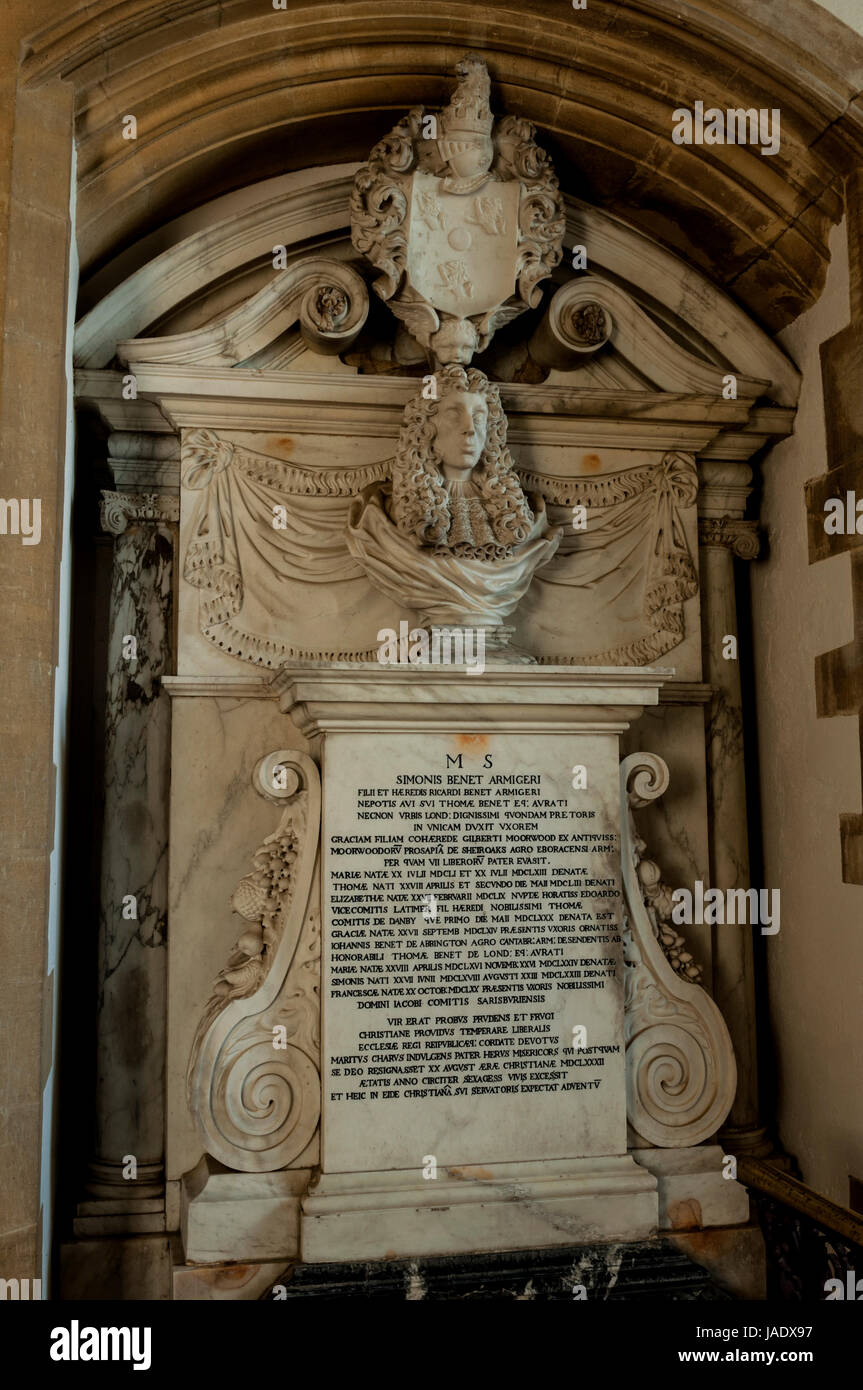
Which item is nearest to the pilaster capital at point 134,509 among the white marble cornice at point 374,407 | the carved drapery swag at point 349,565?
the carved drapery swag at point 349,565

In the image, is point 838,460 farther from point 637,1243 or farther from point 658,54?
point 637,1243

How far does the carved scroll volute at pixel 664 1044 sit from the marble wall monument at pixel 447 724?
10mm

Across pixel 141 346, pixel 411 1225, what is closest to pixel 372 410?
pixel 141 346

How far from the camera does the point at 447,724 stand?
11.3ft

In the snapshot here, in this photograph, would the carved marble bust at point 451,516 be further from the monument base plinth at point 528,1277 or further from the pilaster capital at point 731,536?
the monument base plinth at point 528,1277

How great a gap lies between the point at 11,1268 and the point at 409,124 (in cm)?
336

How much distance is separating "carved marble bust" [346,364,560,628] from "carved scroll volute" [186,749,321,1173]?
681mm

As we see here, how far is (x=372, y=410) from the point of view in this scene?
3914mm

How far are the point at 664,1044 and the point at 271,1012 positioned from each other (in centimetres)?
114

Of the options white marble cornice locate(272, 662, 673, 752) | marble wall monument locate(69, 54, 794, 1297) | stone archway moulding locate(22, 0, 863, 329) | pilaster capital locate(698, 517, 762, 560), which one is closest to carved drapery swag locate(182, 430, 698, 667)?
marble wall monument locate(69, 54, 794, 1297)

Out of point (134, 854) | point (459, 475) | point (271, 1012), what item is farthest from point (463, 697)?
point (134, 854)

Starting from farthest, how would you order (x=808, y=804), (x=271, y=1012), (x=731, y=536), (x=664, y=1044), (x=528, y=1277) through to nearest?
(x=731, y=536)
(x=808, y=804)
(x=664, y=1044)
(x=271, y=1012)
(x=528, y=1277)

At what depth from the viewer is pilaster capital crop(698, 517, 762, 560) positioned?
4180 millimetres

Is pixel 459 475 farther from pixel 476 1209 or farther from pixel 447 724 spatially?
pixel 476 1209
